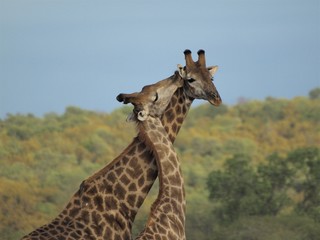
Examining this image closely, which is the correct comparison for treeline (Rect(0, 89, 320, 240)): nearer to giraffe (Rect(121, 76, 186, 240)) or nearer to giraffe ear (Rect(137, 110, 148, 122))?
giraffe (Rect(121, 76, 186, 240))

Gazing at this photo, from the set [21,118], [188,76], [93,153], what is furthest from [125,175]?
[21,118]

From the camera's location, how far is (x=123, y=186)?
957cm

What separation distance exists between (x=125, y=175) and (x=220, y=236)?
12.5 metres

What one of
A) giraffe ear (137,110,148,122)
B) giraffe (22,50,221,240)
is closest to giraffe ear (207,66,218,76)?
giraffe (22,50,221,240)

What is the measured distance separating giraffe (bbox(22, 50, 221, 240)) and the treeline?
10523mm

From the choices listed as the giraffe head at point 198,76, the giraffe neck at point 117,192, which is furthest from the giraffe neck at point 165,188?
Result: the giraffe head at point 198,76

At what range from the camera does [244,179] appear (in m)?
27.0

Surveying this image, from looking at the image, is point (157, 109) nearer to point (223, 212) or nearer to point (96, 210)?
point (96, 210)

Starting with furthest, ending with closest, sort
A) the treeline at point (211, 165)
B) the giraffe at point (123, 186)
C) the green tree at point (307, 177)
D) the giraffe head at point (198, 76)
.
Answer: the green tree at point (307, 177) < the treeline at point (211, 165) < the giraffe head at point (198, 76) < the giraffe at point (123, 186)

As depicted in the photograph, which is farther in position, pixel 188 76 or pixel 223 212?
pixel 223 212

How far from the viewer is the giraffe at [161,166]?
9281mm

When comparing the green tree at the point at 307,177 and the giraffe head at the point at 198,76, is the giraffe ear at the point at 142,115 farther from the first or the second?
the green tree at the point at 307,177

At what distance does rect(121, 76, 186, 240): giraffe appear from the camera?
9.28 metres

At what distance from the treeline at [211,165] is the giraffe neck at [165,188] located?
1079cm
